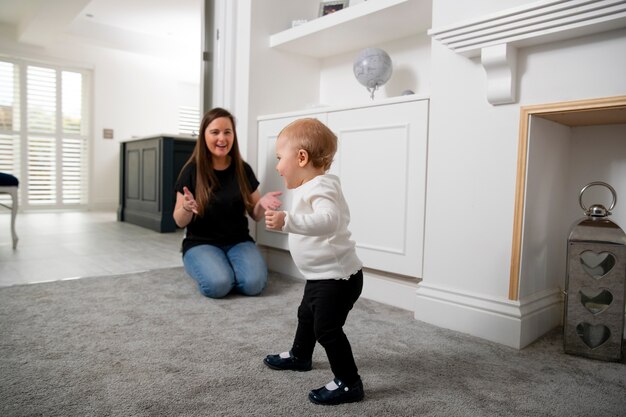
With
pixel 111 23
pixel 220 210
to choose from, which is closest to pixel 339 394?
pixel 220 210

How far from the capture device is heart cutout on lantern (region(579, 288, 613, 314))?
1.47 metres

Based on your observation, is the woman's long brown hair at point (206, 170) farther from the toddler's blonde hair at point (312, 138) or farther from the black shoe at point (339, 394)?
the black shoe at point (339, 394)

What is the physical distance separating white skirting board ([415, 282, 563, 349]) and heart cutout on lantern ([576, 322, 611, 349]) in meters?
0.16

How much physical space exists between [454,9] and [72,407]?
1748 mm

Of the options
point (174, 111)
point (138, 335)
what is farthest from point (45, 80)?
point (138, 335)

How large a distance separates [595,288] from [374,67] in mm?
1436

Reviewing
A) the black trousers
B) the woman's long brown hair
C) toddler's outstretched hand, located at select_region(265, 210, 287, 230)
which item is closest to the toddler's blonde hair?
toddler's outstretched hand, located at select_region(265, 210, 287, 230)

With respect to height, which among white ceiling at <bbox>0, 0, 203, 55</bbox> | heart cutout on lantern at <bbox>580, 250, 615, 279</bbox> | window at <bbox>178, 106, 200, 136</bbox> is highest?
white ceiling at <bbox>0, 0, 203, 55</bbox>

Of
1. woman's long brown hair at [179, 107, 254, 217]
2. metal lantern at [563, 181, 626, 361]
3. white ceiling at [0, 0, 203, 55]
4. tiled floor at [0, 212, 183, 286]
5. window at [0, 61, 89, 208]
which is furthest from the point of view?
window at [0, 61, 89, 208]

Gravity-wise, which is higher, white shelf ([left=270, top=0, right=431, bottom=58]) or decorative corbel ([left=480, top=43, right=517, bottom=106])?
white shelf ([left=270, top=0, right=431, bottom=58])

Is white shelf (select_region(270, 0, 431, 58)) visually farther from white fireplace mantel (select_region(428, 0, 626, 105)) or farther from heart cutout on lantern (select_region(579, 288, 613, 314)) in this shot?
heart cutout on lantern (select_region(579, 288, 613, 314))

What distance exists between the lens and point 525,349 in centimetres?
153

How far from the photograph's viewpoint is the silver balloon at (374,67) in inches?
91.1

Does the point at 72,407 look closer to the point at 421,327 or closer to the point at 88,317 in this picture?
the point at 88,317
